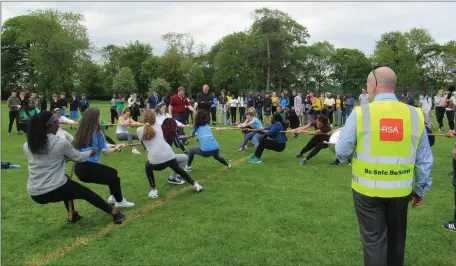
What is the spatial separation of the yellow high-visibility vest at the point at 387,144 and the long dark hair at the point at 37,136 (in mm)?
3951

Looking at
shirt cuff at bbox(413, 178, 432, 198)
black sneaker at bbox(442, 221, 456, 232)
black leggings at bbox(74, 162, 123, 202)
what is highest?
shirt cuff at bbox(413, 178, 432, 198)

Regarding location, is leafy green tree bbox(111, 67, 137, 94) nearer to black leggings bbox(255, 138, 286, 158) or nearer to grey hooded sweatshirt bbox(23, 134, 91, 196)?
black leggings bbox(255, 138, 286, 158)

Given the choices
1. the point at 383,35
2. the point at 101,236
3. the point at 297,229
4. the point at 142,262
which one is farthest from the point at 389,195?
the point at 383,35

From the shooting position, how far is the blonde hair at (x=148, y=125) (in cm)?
678

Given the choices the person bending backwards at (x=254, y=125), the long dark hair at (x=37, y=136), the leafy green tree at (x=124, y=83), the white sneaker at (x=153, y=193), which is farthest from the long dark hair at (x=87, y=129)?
the leafy green tree at (x=124, y=83)

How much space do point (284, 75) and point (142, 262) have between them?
2391 inches

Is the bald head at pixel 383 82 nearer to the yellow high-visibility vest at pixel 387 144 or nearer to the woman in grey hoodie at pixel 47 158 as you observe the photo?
the yellow high-visibility vest at pixel 387 144

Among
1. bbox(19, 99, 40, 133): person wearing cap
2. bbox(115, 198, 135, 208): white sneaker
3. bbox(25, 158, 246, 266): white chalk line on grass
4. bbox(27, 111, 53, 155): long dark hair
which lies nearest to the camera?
bbox(25, 158, 246, 266): white chalk line on grass

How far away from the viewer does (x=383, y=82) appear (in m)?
3.20

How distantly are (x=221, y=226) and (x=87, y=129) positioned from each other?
263 cm

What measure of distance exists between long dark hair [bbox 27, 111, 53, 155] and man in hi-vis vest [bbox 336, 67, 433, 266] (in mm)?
3789

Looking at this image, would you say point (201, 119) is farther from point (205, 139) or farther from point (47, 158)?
point (47, 158)

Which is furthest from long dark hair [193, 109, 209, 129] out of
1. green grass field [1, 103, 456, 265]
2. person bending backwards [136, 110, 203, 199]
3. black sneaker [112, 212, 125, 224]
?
black sneaker [112, 212, 125, 224]

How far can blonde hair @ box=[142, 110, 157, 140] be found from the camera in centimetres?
678
